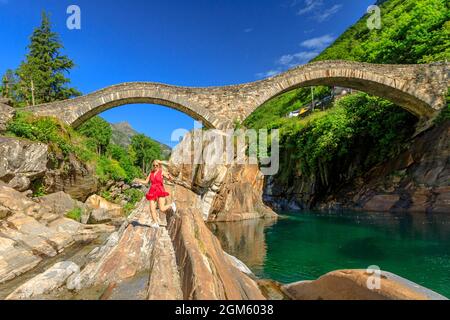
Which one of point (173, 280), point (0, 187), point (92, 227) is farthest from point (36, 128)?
point (173, 280)

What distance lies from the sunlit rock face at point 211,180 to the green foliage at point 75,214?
15.9 feet

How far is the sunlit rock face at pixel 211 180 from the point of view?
1574 cm

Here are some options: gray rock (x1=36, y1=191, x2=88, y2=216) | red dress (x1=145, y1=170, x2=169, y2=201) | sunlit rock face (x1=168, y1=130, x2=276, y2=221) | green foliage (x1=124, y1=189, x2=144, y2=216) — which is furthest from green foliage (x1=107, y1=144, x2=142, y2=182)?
red dress (x1=145, y1=170, x2=169, y2=201)

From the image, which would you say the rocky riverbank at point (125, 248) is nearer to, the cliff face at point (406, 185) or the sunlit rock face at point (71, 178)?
the sunlit rock face at point (71, 178)

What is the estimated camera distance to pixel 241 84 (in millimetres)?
20297

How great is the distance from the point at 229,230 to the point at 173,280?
10632 mm

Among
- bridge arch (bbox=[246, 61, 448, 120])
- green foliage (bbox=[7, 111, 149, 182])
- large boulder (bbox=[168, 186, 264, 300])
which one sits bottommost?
large boulder (bbox=[168, 186, 264, 300])

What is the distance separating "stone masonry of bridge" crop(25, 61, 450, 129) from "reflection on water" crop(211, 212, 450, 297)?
847cm

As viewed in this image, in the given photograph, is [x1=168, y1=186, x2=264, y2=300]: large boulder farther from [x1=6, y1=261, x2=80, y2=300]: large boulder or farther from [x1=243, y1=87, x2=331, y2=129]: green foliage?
[x1=243, y1=87, x2=331, y2=129]: green foliage

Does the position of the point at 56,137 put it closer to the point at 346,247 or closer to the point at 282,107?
the point at 346,247

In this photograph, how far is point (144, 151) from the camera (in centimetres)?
5809

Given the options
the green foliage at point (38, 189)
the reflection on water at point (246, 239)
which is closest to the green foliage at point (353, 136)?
the reflection on water at point (246, 239)

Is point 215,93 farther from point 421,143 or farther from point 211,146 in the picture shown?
point 421,143

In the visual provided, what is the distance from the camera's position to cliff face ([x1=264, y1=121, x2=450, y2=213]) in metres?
16.8
